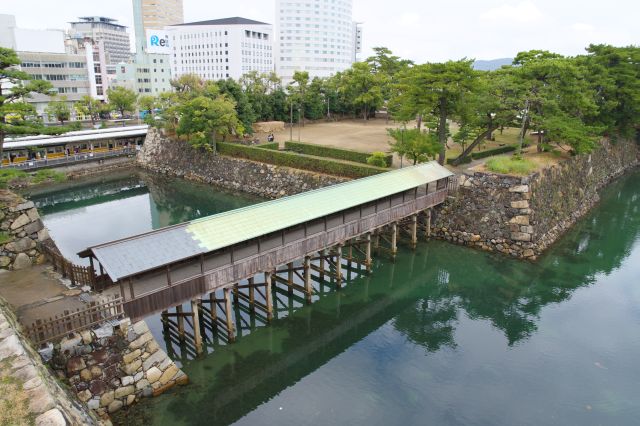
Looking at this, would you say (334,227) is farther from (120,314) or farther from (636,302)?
(636,302)

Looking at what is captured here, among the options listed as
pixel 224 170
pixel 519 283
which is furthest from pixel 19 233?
pixel 224 170

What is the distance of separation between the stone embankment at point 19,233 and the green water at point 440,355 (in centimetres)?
668

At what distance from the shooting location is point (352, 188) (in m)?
26.9

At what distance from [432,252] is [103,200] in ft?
112

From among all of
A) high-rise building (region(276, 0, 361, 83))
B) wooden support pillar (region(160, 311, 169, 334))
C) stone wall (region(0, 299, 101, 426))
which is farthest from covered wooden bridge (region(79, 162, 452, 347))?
high-rise building (region(276, 0, 361, 83))

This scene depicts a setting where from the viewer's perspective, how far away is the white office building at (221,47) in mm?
118906

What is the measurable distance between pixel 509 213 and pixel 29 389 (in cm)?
3070

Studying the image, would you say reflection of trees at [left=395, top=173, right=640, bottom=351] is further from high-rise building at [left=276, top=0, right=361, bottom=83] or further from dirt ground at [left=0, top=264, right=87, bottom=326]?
high-rise building at [left=276, top=0, right=361, bottom=83]

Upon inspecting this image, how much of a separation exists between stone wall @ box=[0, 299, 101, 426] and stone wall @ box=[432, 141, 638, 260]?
27922 millimetres

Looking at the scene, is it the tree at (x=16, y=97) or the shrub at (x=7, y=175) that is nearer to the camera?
the shrub at (x=7, y=175)

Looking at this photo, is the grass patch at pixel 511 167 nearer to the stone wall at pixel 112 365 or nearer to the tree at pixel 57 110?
the stone wall at pixel 112 365

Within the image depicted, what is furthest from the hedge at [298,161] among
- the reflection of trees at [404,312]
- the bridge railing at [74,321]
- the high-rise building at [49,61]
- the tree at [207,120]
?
the high-rise building at [49,61]

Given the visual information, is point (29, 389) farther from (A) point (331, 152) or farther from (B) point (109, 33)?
(B) point (109, 33)

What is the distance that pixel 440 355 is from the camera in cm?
2058
